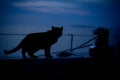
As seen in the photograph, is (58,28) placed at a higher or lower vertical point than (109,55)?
higher

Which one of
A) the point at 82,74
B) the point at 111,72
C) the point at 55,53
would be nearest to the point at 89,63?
the point at 82,74

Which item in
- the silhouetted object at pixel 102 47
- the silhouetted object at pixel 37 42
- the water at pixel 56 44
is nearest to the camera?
the silhouetted object at pixel 37 42

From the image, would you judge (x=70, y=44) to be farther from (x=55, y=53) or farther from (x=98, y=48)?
(x=98, y=48)

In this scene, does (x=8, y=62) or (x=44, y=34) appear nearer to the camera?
(x=8, y=62)

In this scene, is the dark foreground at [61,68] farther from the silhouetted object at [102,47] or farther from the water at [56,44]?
the water at [56,44]

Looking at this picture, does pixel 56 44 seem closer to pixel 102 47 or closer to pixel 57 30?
pixel 57 30

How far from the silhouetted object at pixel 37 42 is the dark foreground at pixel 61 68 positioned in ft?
1.81

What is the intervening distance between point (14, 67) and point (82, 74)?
65.7 inches

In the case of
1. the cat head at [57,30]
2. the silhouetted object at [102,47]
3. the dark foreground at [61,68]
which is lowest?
the dark foreground at [61,68]

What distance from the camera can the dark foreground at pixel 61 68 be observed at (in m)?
4.16

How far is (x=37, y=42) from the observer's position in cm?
482

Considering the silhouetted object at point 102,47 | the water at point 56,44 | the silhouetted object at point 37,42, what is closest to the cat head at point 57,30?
the silhouetted object at point 37,42

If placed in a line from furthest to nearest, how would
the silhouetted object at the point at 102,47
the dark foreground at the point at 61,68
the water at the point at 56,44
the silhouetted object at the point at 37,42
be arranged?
the water at the point at 56,44 < the silhouetted object at the point at 102,47 < the silhouetted object at the point at 37,42 < the dark foreground at the point at 61,68

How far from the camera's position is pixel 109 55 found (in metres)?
4.99
